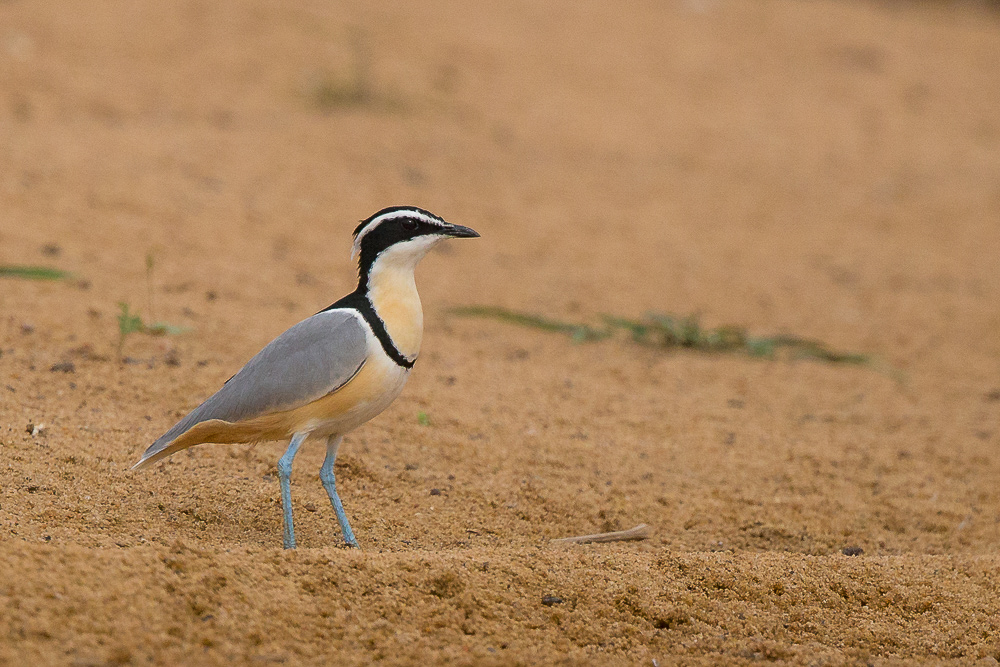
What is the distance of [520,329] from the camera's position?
7.27m

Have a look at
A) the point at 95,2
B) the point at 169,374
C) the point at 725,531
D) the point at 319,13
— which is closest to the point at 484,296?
the point at 169,374

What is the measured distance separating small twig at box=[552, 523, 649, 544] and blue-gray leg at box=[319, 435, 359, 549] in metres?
0.89

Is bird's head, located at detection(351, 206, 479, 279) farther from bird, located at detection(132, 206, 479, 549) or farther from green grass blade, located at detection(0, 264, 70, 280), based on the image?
green grass blade, located at detection(0, 264, 70, 280)

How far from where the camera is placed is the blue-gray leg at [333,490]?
383 cm

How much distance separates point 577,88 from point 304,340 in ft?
29.6

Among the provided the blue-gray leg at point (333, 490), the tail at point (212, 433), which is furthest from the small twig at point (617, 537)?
the tail at point (212, 433)

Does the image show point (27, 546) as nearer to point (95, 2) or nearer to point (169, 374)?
point (169, 374)

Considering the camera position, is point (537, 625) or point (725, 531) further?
point (725, 531)

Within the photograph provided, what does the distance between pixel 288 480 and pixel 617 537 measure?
1.39 metres

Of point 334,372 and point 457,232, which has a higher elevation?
point 457,232

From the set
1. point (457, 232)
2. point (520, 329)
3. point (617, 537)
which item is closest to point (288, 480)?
point (457, 232)

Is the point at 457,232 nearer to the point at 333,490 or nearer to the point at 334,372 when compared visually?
the point at 334,372

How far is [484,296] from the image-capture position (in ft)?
25.7

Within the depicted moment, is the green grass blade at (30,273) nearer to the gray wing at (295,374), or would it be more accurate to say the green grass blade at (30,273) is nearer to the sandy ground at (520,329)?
the sandy ground at (520,329)
